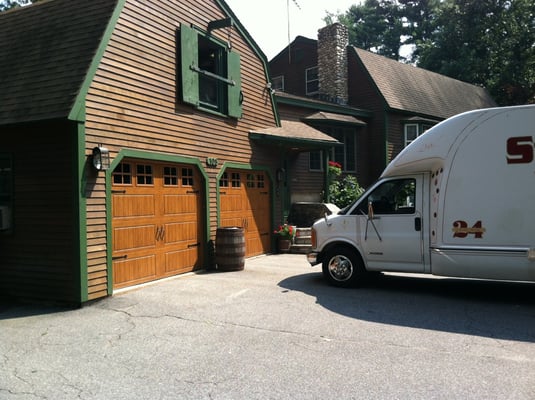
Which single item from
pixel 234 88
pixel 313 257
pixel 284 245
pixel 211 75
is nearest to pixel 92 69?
pixel 211 75

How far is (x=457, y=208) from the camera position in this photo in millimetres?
7227

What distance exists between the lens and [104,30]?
761cm

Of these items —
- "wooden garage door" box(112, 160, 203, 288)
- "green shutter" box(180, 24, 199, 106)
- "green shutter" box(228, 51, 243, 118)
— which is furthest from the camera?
"green shutter" box(228, 51, 243, 118)

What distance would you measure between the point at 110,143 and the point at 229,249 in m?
3.59

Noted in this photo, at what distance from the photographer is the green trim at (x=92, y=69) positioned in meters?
6.95

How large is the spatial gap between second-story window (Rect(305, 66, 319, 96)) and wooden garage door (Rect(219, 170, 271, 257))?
37.6 feet

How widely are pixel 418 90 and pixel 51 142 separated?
65.5 ft

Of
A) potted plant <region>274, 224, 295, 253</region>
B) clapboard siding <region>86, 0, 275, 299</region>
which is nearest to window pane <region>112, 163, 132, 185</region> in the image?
clapboard siding <region>86, 0, 275, 299</region>

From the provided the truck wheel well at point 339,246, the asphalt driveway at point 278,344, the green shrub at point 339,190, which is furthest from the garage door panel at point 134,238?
the green shrub at point 339,190

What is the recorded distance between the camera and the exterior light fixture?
24.0ft

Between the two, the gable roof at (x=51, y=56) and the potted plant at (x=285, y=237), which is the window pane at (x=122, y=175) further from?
the potted plant at (x=285, y=237)

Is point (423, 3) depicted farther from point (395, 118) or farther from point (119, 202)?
point (119, 202)

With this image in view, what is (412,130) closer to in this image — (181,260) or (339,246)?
(339,246)

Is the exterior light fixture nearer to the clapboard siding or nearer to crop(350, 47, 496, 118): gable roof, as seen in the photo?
the clapboard siding
